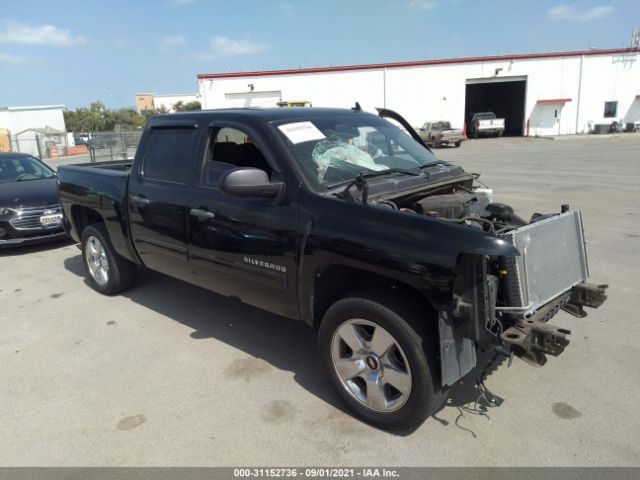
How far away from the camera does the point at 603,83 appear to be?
37.0 m

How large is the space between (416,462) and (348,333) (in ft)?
2.68

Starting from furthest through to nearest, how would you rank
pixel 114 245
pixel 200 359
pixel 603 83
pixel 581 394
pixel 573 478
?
pixel 603 83, pixel 114 245, pixel 200 359, pixel 581 394, pixel 573 478

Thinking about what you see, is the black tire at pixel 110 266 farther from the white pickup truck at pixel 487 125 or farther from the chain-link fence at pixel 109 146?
the white pickup truck at pixel 487 125

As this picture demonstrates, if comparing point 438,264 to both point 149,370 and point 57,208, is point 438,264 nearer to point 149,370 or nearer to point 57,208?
point 149,370

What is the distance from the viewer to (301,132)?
364 cm

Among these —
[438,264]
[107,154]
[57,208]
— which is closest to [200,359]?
[438,264]

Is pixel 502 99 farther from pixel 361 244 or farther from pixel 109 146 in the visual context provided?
pixel 361 244

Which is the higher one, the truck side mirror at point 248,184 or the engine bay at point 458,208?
the truck side mirror at point 248,184

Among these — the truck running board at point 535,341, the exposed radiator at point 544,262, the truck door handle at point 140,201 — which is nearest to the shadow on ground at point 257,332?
the truck running board at point 535,341

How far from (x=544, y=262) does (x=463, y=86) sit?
38540 millimetres

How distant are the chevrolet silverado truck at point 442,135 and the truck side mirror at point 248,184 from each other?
28575 mm

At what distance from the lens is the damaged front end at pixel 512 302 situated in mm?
2553

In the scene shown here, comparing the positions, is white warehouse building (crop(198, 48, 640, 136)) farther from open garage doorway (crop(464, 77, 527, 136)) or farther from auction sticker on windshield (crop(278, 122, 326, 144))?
auction sticker on windshield (crop(278, 122, 326, 144))

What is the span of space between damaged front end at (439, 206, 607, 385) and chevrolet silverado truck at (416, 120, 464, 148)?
1115 inches
